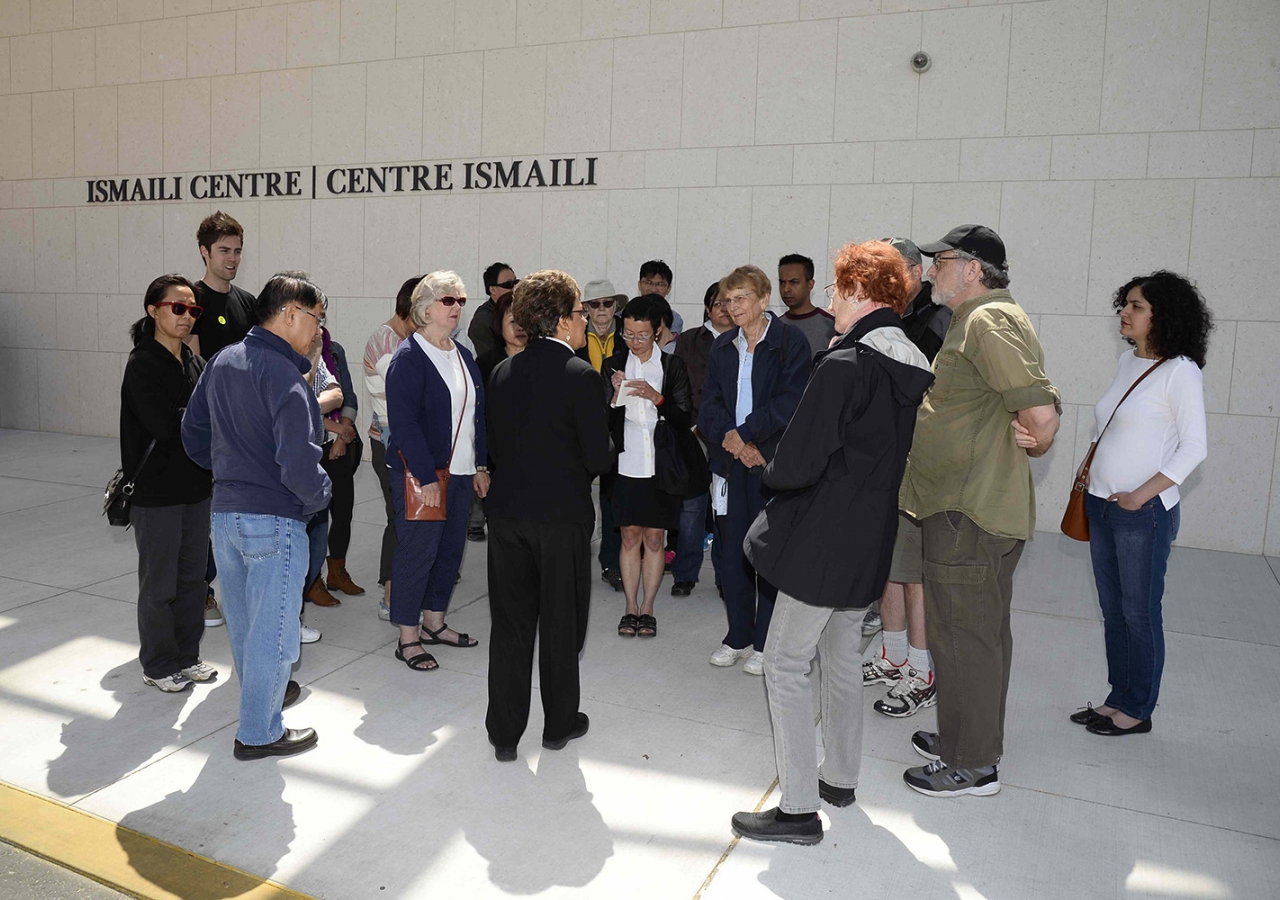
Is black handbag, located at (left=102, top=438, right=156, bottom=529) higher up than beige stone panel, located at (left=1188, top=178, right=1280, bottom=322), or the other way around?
beige stone panel, located at (left=1188, top=178, right=1280, bottom=322)

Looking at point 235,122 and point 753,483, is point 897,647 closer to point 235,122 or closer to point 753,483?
point 753,483

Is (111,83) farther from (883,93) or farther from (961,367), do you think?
(961,367)

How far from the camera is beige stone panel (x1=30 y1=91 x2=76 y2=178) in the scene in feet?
36.5

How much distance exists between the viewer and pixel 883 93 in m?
7.65

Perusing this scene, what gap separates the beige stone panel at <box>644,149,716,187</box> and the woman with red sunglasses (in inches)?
195

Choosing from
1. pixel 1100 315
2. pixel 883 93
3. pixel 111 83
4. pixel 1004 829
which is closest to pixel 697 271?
pixel 883 93

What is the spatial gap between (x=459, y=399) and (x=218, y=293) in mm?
1620

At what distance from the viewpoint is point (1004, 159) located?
7355 mm

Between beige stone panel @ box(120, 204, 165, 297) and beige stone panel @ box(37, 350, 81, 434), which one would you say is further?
beige stone panel @ box(37, 350, 81, 434)

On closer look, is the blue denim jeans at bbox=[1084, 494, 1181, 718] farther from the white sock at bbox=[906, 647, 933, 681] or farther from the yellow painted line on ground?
the yellow painted line on ground

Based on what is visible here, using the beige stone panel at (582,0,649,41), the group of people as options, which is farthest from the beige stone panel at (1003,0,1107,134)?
the group of people

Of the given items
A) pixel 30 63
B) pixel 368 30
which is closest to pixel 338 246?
pixel 368 30

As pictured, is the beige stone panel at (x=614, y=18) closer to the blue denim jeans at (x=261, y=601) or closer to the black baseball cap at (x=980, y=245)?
the black baseball cap at (x=980, y=245)

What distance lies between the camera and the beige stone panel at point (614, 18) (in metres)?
8.39
